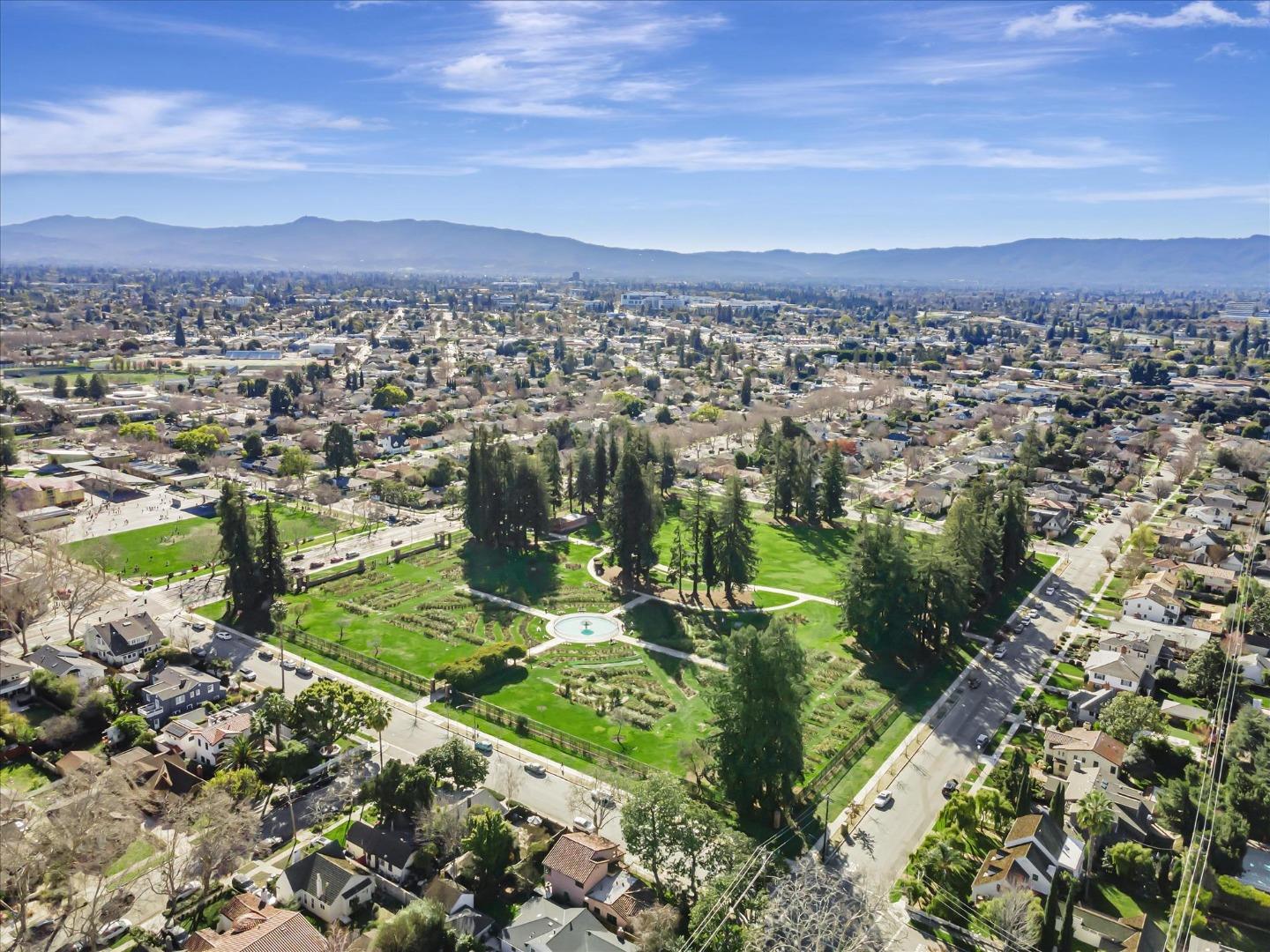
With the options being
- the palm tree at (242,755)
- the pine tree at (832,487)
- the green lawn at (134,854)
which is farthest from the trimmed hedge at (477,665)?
the pine tree at (832,487)

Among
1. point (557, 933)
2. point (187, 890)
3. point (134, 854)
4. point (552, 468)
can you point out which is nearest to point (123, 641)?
point (134, 854)

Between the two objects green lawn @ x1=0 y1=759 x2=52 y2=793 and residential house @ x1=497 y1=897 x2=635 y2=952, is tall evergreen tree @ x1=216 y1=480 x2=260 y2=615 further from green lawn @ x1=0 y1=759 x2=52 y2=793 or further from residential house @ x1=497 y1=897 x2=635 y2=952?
residential house @ x1=497 y1=897 x2=635 y2=952

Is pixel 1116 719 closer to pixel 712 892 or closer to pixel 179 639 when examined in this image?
pixel 712 892

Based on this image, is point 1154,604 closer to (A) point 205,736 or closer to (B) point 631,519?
(B) point 631,519

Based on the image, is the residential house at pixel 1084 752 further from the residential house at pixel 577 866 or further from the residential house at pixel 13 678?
the residential house at pixel 13 678

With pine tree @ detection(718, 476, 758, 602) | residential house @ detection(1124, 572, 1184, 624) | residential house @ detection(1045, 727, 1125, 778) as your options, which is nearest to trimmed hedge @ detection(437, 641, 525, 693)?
pine tree @ detection(718, 476, 758, 602)
